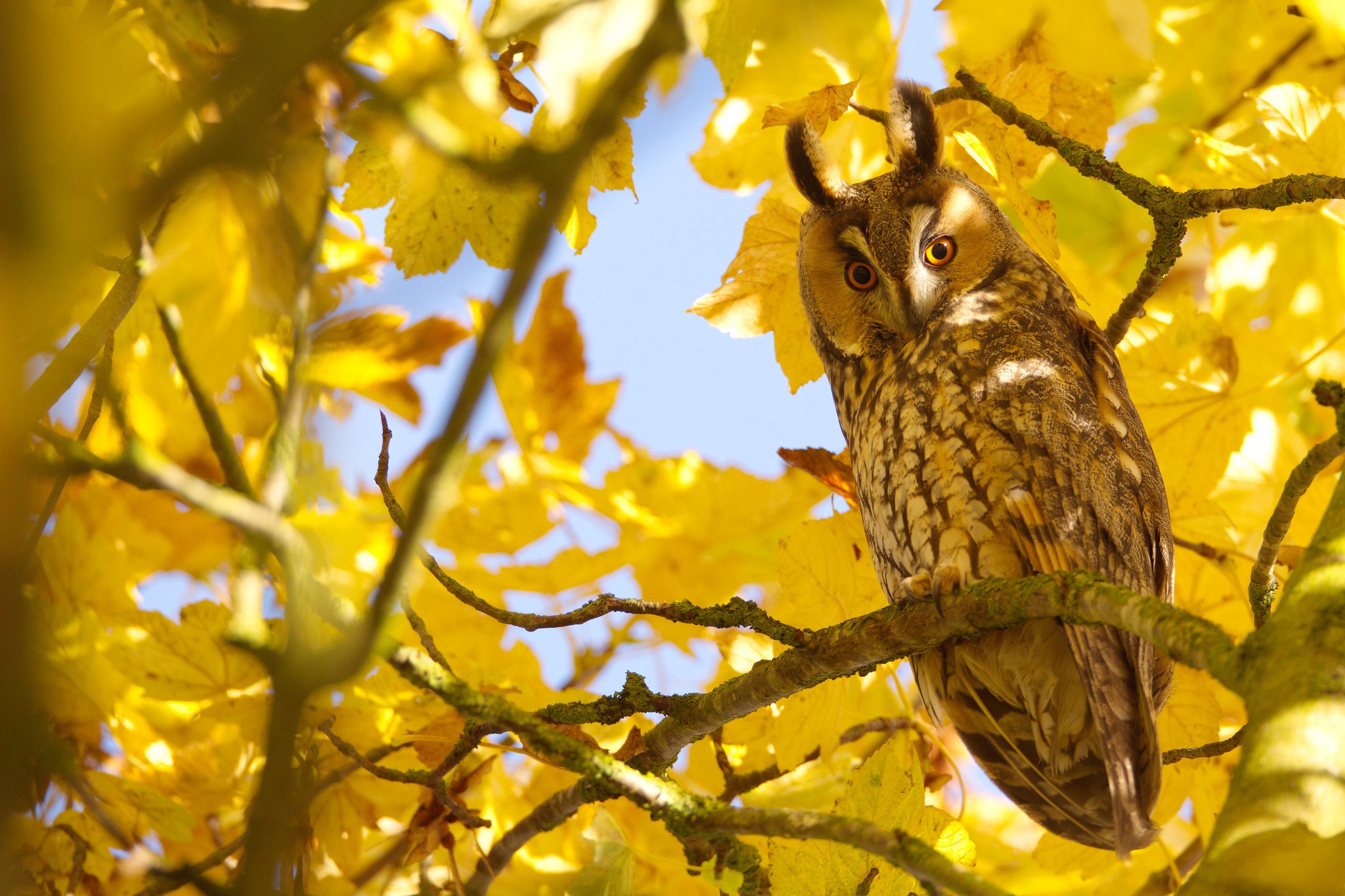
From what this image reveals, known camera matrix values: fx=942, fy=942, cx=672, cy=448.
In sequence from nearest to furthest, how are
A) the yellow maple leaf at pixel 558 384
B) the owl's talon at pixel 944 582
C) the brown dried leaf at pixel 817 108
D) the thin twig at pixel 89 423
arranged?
the thin twig at pixel 89 423 < the owl's talon at pixel 944 582 < the brown dried leaf at pixel 817 108 < the yellow maple leaf at pixel 558 384

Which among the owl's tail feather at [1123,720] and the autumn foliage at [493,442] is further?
the owl's tail feather at [1123,720]

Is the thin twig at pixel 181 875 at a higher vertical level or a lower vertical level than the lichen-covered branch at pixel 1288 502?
lower

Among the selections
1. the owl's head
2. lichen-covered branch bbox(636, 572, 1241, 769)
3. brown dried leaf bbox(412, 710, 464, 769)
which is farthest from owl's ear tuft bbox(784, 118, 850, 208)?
brown dried leaf bbox(412, 710, 464, 769)

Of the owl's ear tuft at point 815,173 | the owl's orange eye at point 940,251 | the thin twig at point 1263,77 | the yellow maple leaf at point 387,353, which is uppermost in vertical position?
the thin twig at point 1263,77

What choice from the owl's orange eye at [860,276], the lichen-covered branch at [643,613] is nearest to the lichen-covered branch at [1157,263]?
the owl's orange eye at [860,276]

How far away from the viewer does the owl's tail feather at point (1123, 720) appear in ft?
4.65

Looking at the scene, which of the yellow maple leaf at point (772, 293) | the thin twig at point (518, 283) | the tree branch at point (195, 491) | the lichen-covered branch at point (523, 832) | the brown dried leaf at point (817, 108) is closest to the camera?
the thin twig at point (518, 283)

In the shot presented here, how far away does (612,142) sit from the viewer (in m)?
1.49

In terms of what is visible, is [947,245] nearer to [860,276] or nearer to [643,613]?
[860,276]

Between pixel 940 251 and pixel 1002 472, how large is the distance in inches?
24.2

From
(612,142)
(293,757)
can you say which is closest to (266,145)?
(293,757)

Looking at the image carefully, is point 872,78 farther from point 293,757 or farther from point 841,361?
point 293,757

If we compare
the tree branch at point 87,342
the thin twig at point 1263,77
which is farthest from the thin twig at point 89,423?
the thin twig at point 1263,77

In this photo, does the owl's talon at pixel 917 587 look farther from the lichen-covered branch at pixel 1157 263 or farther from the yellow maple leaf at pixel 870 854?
the lichen-covered branch at pixel 1157 263
